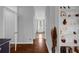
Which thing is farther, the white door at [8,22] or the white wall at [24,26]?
the white wall at [24,26]

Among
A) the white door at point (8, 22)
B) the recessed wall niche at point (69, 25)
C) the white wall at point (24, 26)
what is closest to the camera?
the recessed wall niche at point (69, 25)

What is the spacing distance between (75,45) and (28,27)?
4.54 metres

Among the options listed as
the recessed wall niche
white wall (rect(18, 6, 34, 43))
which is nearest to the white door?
white wall (rect(18, 6, 34, 43))

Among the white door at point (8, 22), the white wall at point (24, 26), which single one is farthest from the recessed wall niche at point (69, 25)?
the white wall at point (24, 26)

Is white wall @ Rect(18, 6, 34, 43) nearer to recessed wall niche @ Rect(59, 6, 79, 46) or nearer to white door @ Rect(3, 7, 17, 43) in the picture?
white door @ Rect(3, 7, 17, 43)

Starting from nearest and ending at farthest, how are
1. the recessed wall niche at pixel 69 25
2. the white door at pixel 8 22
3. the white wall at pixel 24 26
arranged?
the recessed wall niche at pixel 69 25
the white door at pixel 8 22
the white wall at pixel 24 26

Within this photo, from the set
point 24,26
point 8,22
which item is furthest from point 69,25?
point 24,26

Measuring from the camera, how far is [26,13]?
669 centimetres

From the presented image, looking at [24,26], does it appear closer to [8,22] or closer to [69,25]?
[8,22]

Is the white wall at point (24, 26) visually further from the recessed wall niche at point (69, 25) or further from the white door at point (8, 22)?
the recessed wall niche at point (69, 25)

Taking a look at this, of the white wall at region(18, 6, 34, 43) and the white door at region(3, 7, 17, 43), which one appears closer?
the white door at region(3, 7, 17, 43)
